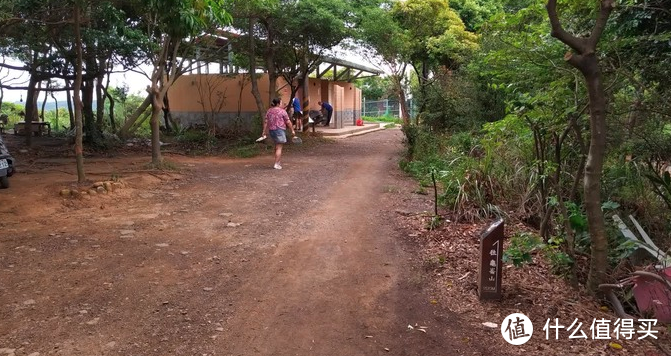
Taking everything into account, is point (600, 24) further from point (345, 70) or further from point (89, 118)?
point (345, 70)

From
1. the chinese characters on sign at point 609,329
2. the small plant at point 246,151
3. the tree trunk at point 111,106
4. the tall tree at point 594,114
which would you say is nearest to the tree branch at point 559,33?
the tall tree at point 594,114

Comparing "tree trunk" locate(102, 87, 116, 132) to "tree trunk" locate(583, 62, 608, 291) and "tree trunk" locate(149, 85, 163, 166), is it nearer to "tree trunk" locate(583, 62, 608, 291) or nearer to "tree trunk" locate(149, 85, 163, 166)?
"tree trunk" locate(149, 85, 163, 166)

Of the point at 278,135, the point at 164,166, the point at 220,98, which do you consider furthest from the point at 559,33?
the point at 220,98

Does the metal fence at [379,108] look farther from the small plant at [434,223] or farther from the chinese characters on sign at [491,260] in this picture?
the chinese characters on sign at [491,260]

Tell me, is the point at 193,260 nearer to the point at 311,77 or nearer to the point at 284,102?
the point at 284,102

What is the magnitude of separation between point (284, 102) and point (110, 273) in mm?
15442

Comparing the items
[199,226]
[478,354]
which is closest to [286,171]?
[199,226]

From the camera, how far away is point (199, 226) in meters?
6.08

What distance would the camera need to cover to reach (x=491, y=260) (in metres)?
3.86

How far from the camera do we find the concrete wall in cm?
1858

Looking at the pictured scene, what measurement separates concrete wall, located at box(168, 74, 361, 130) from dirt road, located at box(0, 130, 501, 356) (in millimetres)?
10720

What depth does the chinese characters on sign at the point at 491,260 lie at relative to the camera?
3.83m

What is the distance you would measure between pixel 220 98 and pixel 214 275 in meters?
15.7

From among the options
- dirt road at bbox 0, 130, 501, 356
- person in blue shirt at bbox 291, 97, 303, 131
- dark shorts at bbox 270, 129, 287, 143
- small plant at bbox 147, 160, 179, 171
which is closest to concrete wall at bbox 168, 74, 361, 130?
person in blue shirt at bbox 291, 97, 303, 131
